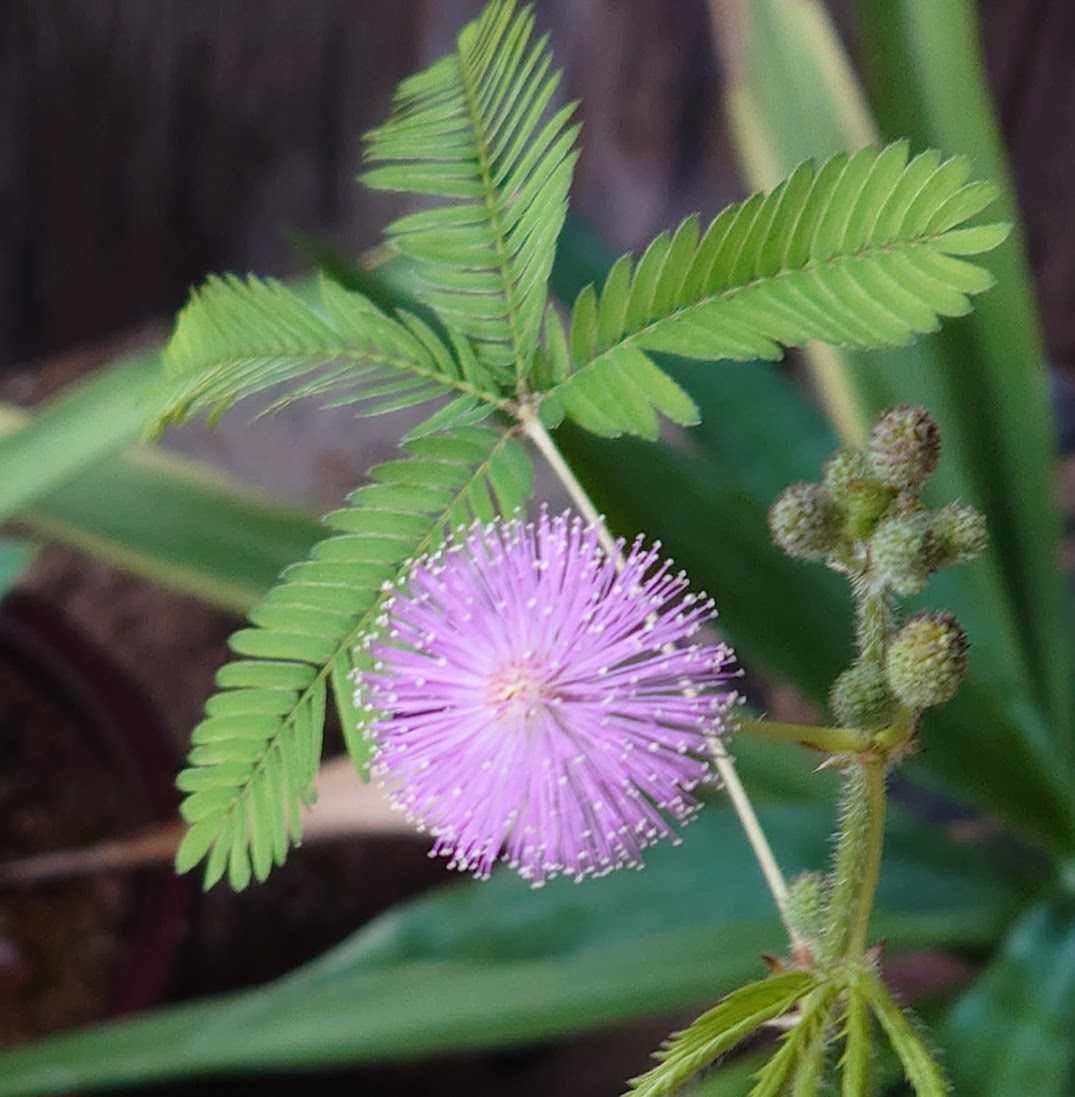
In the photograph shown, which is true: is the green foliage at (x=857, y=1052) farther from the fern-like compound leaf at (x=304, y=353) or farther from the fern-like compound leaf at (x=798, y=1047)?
the fern-like compound leaf at (x=304, y=353)

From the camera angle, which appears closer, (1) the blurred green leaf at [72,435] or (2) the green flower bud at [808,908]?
(2) the green flower bud at [808,908]

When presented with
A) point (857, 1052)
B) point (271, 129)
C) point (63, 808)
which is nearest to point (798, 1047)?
point (857, 1052)

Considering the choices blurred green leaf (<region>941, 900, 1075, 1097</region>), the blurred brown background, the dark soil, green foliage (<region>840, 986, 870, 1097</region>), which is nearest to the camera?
green foliage (<region>840, 986, 870, 1097</region>)

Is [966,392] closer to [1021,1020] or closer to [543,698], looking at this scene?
[1021,1020]

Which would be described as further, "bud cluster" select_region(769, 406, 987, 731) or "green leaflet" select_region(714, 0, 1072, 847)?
"green leaflet" select_region(714, 0, 1072, 847)

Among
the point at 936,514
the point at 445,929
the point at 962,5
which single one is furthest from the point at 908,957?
the point at 936,514

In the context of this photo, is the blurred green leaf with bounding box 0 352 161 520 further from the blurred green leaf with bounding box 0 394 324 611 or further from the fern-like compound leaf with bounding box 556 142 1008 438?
the fern-like compound leaf with bounding box 556 142 1008 438

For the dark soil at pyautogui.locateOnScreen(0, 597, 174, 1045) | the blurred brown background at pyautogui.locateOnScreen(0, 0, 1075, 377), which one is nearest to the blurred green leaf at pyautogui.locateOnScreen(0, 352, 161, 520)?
the dark soil at pyautogui.locateOnScreen(0, 597, 174, 1045)

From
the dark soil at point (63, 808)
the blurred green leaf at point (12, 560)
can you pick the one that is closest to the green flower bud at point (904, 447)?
the blurred green leaf at point (12, 560)

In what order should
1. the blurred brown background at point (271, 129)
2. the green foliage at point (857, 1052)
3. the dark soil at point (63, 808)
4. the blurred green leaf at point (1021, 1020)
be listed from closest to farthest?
the green foliage at point (857, 1052) → the blurred green leaf at point (1021, 1020) → the dark soil at point (63, 808) → the blurred brown background at point (271, 129)
